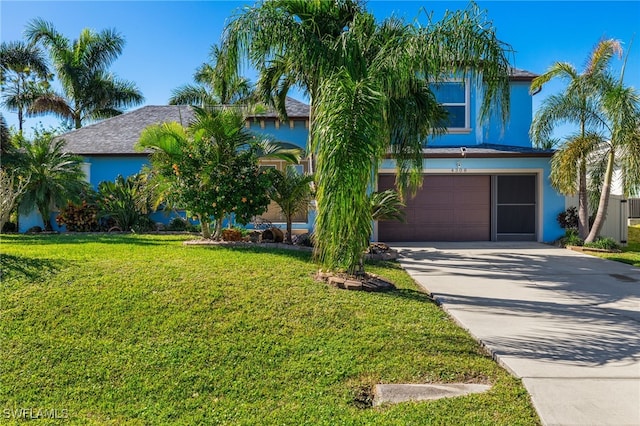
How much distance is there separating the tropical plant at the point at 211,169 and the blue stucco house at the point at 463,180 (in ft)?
15.3

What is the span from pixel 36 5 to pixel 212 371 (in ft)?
36.8

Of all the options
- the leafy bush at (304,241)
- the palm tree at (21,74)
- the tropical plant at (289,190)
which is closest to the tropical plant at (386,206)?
the tropical plant at (289,190)

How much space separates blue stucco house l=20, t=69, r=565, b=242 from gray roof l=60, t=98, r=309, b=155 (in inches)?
2.9

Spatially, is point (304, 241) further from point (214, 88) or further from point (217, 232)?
point (214, 88)

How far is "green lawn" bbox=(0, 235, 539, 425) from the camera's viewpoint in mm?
3260

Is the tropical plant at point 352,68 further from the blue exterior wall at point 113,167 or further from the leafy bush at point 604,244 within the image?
the blue exterior wall at point 113,167

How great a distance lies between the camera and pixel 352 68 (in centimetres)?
661

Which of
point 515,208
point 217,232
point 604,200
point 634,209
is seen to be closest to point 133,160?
point 217,232

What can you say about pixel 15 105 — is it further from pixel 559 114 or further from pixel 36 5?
pixel 559 114

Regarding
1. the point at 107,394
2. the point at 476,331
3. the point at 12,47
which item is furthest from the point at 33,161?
the point at 12,47

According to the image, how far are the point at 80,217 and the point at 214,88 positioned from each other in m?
7.97

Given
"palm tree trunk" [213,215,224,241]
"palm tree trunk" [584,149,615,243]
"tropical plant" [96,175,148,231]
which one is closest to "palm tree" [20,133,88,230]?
"tropical plant" [96,175,148,231]

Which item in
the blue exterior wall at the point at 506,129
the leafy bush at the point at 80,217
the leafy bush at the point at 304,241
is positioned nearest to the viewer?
the leafy bush at the point at 304,241

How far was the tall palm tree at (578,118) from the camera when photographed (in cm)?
1166
